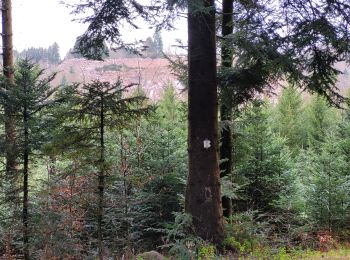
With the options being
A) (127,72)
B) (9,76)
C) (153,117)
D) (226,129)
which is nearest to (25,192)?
(153,117)

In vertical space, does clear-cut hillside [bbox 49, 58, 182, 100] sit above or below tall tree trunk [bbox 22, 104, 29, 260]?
above

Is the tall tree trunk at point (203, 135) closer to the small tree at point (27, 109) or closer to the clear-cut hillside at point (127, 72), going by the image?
the clear-cut hillside at point (127, 72)

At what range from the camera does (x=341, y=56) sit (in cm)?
718

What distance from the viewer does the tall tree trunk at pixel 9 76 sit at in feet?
26.2

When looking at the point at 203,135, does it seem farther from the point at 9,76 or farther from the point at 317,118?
the point at 317,118

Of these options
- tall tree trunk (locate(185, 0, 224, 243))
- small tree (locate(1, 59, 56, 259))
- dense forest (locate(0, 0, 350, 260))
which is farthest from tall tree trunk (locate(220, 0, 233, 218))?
small tree (locate(1, 59, 56, 259))

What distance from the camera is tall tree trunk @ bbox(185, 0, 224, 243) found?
7.18m

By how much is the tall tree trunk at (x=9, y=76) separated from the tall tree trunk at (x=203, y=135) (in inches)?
143

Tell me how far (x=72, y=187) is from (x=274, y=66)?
4127mm

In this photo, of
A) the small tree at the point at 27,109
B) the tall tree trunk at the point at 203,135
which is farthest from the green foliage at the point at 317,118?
the small tree at the point at 27,109

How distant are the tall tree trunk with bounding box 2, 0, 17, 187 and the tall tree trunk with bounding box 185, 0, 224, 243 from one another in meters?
3.63

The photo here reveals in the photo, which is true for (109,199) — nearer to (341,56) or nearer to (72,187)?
(72,187)

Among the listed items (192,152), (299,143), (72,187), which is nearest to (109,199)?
(72,187)

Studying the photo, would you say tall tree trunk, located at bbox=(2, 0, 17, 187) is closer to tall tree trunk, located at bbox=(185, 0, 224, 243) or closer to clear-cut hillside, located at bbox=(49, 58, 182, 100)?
clear-cut hillside, located at bbox=(49, 58, 182, 100)
